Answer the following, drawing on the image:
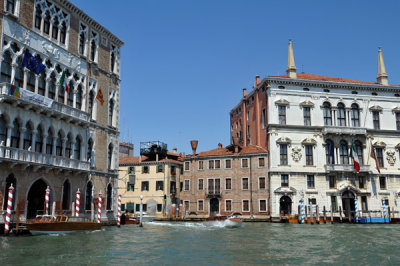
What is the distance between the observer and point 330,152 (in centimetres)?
4341

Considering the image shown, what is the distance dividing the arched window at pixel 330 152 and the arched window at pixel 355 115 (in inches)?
136

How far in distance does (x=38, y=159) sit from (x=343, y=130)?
30.7m

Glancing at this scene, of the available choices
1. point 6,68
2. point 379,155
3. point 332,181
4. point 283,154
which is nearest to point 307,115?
point 283,154

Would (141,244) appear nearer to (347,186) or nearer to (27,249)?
(27,249)

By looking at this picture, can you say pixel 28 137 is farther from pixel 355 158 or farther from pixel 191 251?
pixel 355 158

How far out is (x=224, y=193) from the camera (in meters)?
44.6

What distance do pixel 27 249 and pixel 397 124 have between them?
134ft

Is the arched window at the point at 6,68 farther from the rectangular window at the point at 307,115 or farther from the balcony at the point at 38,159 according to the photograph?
the rectangular window at the point at 307,115

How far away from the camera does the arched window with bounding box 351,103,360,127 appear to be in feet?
147

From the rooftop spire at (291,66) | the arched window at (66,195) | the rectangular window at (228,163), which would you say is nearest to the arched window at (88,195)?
the arched window at (66,195)

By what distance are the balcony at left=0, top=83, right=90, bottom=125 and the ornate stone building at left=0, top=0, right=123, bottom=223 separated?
0.05 metres

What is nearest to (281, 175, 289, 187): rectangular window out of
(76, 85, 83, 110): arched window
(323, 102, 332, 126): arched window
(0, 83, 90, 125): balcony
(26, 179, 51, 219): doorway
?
(323, 102, 332, 126): arched window

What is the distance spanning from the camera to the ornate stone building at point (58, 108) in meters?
22.6

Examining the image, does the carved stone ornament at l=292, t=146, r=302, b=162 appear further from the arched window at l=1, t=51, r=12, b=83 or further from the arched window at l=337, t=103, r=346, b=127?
the arched window at l=1, t=51, r=12, b=83
